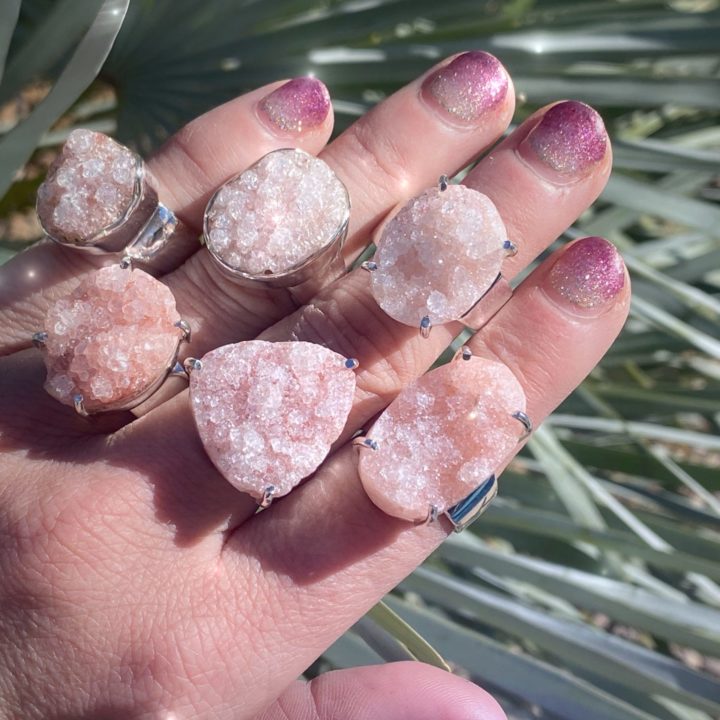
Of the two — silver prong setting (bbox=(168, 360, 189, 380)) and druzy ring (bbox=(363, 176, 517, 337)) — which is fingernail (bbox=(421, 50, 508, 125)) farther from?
silver prong setting (bbox=(168, 360, 189, 380))

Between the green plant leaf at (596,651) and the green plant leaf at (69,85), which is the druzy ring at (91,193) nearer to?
the green plant leaf at (69,85)

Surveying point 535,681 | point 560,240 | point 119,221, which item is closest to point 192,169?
point 119,221

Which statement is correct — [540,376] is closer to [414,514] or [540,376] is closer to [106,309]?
[414,514]

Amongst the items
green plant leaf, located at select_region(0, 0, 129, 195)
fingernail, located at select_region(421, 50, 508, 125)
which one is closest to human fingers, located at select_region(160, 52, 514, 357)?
fingernail, located at select_region(421, 50, 508, 125)

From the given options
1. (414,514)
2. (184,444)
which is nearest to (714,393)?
(414,514)

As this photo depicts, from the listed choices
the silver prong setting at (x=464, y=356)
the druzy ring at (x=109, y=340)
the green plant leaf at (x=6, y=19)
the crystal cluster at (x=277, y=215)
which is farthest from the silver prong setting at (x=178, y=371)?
the green plant leaf at (x=6, y=19)

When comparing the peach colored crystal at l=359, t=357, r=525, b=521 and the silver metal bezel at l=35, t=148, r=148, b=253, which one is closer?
the peach colored crystal at l=359, t=357, r=525, b=521
